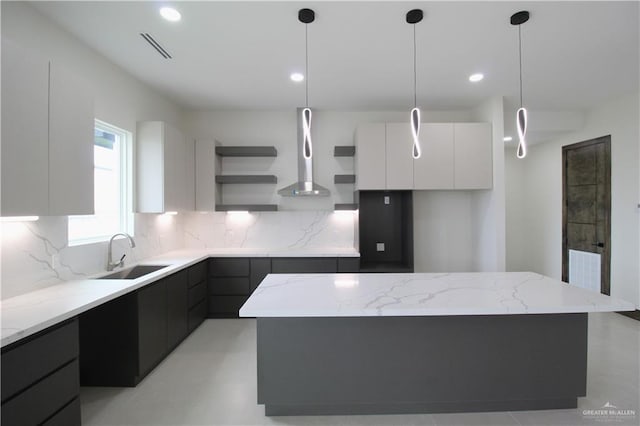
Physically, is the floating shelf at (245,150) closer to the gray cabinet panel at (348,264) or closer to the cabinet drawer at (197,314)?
the gray cabinet panel at (348,264)

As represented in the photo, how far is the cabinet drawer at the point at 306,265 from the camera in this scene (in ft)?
12.2

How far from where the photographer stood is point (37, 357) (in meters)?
1.46

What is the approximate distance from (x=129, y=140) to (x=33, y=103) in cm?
151

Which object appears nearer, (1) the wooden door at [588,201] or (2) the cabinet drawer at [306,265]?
(2) the cabinet drawer at [306,265]

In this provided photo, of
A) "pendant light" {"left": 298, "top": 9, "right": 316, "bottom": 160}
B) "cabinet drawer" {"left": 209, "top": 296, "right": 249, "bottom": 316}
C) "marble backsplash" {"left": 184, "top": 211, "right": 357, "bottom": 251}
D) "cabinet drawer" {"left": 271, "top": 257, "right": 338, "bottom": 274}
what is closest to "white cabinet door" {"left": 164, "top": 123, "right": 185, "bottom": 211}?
"marble backsplash" {"left": 184, "top": 211, "right": 357, "bottom": 251}

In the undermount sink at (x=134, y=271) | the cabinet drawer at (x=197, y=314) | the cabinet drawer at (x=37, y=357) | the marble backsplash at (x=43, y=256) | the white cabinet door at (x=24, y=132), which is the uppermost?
the white cabinet door at (x=24, y=132)

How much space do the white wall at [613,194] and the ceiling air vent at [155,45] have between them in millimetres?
5592

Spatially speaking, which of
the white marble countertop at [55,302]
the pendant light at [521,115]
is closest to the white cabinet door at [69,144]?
the white marble countertop at [55,302]

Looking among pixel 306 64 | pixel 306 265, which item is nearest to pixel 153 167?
pixel 306 64

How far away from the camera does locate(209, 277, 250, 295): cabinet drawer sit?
12.3 ft

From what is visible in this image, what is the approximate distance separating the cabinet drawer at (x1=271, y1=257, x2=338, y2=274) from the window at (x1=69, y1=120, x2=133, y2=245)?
1725 mm

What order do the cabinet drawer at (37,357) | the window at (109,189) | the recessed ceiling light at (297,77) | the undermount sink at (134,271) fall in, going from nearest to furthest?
the cabinet drawer at (37,357) → the window at (109,189) → the undermount sink at (134,271) → the recessed ceiling light at (297,77)

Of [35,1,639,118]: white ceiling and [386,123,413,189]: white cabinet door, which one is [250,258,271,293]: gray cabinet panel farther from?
[35,1,639,118]: white ceiling

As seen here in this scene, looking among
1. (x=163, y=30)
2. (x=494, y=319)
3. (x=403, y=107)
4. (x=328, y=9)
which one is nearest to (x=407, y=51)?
(x=328, y=9)
